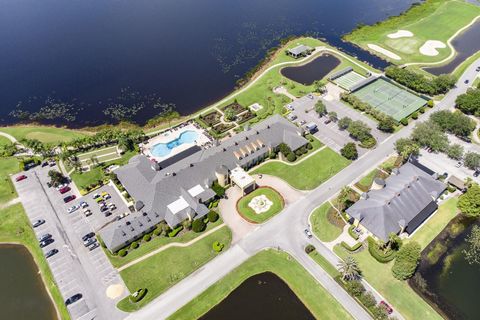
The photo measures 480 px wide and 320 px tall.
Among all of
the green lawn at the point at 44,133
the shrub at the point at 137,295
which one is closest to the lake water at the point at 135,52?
the green lawn at the point at 44,133

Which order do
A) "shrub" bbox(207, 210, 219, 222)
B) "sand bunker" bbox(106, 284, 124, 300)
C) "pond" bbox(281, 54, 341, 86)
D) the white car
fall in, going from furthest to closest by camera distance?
1. "pond" bbox(281, 54, 341, 86)
2. the white car
3. "shrub" bbox(207, 210, 219, 222)
4. "sand bunker" bbox(106, 284, 124, 300)

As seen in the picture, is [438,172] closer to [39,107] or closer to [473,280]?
[473,280]

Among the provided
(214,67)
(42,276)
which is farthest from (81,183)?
(214,67)

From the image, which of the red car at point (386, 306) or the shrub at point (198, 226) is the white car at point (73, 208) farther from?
the red car at point (386, 306)

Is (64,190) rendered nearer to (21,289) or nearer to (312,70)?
(21,289)

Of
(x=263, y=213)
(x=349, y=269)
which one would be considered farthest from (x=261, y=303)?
(x=263, y=213)

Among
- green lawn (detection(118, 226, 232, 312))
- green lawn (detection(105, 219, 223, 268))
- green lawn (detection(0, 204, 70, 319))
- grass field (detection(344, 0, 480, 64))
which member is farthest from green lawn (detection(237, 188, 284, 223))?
grass field (detection(344, 0, 480, 64))

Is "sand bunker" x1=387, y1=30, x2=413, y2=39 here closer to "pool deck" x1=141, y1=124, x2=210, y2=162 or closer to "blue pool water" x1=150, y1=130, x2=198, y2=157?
"pool deck" x1=141, y1=124, x2=210, y2=162

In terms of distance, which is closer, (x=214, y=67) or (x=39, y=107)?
(x=39, y=107)
